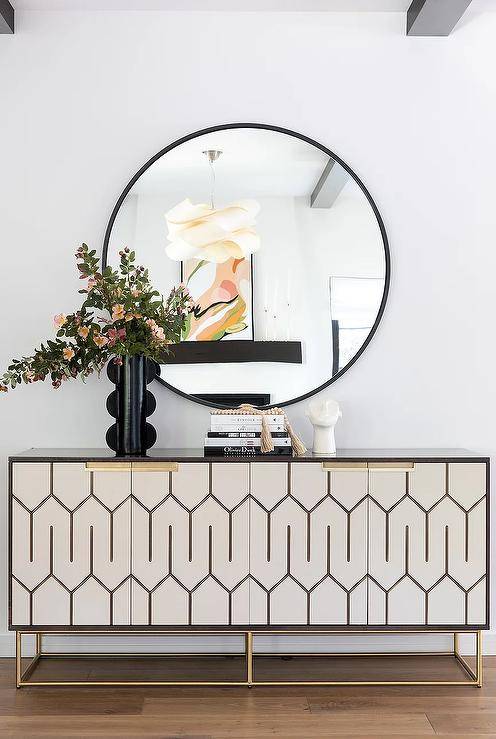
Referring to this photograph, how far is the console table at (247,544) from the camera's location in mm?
2439

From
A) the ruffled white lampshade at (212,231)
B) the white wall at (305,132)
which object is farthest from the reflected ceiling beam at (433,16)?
the ruffled white lampshade at (212,231)

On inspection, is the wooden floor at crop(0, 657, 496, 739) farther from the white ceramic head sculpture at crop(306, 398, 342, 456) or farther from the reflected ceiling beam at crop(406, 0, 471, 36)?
the reflected ceiling beam at crop(406, 0, 471, 36)

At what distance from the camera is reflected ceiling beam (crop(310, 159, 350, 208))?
2.80m

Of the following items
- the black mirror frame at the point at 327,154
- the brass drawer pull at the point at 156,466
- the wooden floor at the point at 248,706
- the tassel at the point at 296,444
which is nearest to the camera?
the wooden floor at the point at 248,706

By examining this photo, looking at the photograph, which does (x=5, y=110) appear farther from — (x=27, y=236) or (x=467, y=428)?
(x=467, y=428)

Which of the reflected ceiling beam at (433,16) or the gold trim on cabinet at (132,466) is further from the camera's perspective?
the reflected ceiling beam at (433,16)

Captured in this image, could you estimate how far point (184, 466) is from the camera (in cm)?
244

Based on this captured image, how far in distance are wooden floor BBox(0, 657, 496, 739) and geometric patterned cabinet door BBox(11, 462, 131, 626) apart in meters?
0.26

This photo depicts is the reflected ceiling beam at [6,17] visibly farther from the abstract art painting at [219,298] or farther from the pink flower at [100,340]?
the pink flower at [100,340]

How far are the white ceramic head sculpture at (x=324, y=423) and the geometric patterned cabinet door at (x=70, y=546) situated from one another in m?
0.67

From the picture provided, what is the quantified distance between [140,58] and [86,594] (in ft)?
6.49

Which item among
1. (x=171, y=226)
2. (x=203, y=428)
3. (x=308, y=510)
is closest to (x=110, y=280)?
(x=171, y=226)

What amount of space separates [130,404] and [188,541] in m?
0.51

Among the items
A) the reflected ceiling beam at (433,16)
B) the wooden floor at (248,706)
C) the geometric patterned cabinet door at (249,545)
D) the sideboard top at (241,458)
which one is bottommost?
the wooden floor at (248,706)
